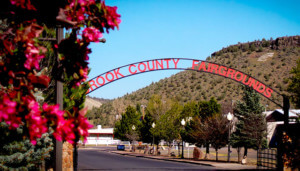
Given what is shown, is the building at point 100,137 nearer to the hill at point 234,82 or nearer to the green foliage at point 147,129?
the hill at point 234,82

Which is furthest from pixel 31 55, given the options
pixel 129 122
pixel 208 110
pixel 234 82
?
pixel 234 82

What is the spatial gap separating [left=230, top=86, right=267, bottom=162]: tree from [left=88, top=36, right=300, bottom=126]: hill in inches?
1721

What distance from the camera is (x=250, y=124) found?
3150 cm

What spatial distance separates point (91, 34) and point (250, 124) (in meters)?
28.8

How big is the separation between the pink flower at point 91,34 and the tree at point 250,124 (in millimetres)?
27609

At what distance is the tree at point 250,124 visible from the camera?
101 feet

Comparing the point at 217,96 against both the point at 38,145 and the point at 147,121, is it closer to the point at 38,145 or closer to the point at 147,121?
the point at 147,121

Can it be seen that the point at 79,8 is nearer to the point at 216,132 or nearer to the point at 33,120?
the point at 33,120

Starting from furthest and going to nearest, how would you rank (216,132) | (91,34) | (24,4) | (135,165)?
(216,132) < (135,165) < (91,34) < (24,4)

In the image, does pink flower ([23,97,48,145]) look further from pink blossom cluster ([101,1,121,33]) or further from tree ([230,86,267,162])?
tree ([230,86,267,162])

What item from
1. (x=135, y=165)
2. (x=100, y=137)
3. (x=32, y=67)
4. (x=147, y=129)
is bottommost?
(x=100, y=137)

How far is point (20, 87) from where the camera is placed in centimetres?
381

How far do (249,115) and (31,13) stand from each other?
29.7 meters

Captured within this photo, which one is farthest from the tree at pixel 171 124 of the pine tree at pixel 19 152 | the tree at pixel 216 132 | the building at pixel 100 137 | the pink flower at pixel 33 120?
the building at pixel 100 137
